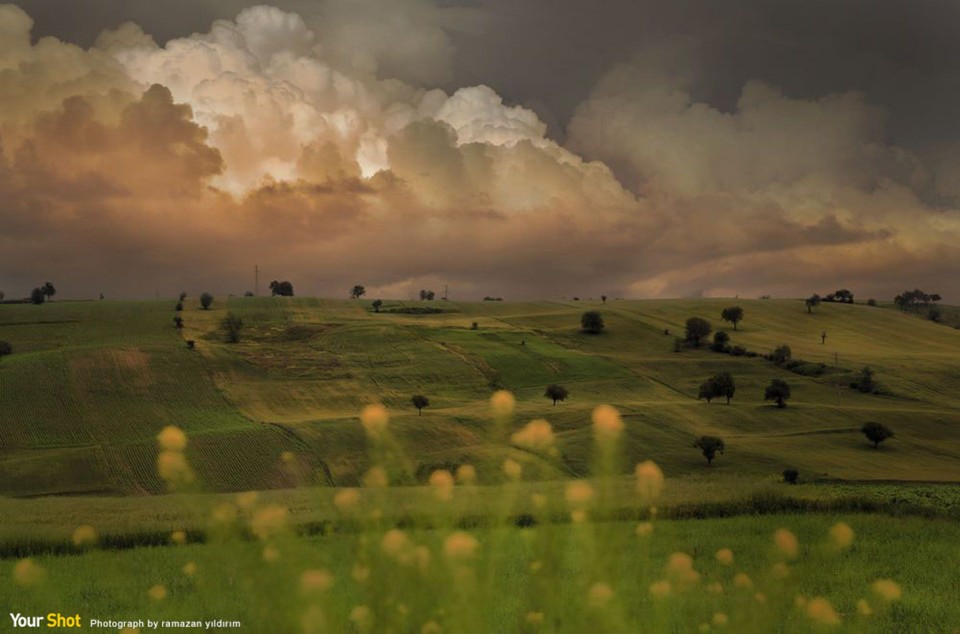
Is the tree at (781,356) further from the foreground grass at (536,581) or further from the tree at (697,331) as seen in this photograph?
the foreground grass at (536,581)

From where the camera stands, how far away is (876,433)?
73000 millimetres

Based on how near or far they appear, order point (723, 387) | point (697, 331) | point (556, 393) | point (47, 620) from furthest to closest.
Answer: point (697, 331) → point (723, 387) → point (556, 393) → point (47, 620)

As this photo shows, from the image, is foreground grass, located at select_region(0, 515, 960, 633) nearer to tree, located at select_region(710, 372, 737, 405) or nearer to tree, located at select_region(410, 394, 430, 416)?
tree, located at select_region(410, 394, 430, 416)

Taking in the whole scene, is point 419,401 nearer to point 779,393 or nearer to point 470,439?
point 470,439

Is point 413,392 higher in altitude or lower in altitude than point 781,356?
lower

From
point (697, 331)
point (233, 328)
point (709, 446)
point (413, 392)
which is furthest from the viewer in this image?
point (697, 331)

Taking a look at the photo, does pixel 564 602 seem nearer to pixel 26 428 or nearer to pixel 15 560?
pixel 15 560

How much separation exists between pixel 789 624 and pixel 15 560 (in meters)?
17.4

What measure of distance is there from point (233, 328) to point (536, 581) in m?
121

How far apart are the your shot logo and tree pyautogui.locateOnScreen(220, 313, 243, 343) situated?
364 feet

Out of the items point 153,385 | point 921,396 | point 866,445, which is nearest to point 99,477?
point 153,385

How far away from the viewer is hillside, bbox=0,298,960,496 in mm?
65375

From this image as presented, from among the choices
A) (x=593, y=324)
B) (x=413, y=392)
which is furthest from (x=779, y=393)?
(x=593, y=324)

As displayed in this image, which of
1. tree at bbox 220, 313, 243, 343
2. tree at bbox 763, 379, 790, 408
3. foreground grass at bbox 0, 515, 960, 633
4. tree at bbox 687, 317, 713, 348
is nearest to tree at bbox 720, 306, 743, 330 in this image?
tree at bbox 687, 317, 713, 348
